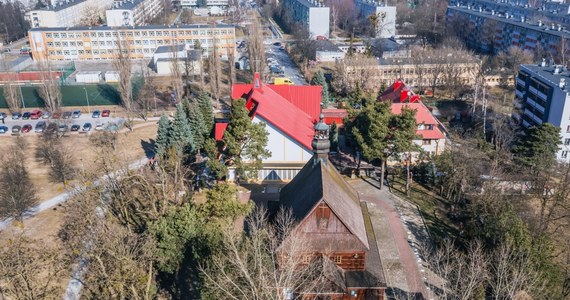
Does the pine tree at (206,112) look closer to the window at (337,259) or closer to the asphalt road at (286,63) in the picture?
the window at (337,259)

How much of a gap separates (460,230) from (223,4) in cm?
11657

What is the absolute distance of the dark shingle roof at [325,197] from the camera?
19.9 metres

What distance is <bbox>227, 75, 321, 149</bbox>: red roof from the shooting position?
31.7 metres

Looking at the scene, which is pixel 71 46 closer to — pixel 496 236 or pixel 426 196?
pixel 426 196

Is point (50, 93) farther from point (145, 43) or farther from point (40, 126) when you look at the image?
point (145, 43)

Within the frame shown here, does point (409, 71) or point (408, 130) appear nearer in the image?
point (408, 130)

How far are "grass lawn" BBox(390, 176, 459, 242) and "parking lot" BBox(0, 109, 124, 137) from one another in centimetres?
2620

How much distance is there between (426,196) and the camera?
30.8 m

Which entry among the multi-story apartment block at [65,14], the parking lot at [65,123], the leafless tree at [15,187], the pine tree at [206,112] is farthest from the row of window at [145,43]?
the leafless tree at [15,187]

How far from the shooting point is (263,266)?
16.7 meters

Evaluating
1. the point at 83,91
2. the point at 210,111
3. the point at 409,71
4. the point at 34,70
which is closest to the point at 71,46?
the point at 34,70

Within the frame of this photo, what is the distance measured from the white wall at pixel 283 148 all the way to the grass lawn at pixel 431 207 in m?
6.62

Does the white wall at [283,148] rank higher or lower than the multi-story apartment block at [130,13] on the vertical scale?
lower

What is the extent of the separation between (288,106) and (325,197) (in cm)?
1667
